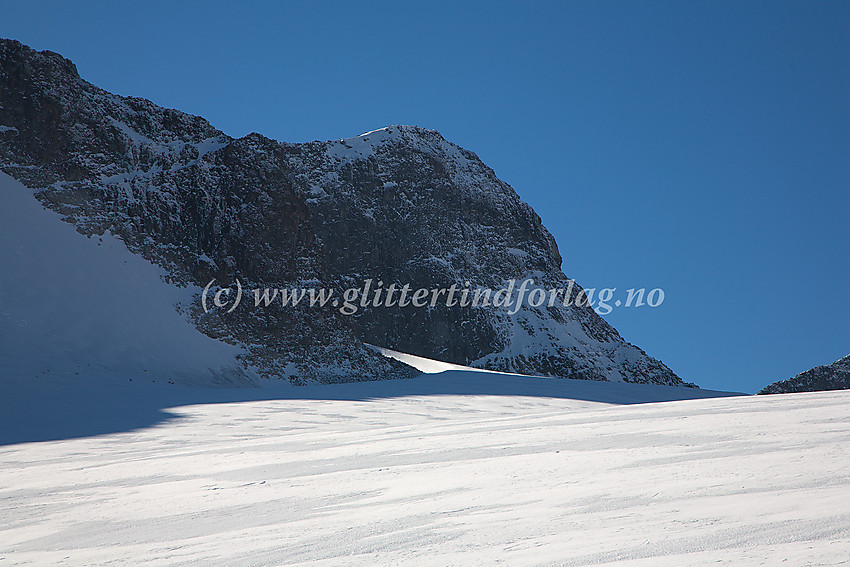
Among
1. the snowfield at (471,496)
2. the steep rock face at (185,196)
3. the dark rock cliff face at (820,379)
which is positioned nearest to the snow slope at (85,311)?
the steep rock face at (185,196)

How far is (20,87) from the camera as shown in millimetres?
27734

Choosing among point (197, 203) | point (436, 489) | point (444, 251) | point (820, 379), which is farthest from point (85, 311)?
point (820, 379)

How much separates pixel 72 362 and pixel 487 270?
44.1 meters

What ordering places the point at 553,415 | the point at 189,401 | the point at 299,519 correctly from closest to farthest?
the point at 299,519 → the point at 553,415 → the point at 189,401

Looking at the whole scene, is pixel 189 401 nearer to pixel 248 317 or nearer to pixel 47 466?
pixel 47 466

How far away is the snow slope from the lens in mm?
19359

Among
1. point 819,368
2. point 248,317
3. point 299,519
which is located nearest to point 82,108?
point 248,317

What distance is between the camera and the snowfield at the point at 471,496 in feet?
10.1

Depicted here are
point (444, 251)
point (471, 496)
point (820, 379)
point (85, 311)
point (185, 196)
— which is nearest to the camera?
point (471, 496)

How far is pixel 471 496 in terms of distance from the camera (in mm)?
4234

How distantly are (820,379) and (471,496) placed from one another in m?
53.5

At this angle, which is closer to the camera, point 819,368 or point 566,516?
point 566,516

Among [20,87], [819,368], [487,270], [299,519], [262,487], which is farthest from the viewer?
[487,270]

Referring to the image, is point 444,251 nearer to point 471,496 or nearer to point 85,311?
point 85,311
